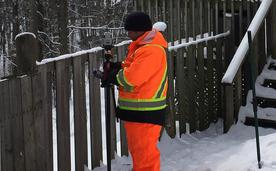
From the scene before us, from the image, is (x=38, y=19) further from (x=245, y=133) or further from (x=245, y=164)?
(x=245, y=164)

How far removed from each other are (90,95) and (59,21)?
56.8 ft

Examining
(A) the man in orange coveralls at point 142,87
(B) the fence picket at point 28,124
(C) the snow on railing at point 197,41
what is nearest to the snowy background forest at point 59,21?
(C) the snow on railing at point 197,41

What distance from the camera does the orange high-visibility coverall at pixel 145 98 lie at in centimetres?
479

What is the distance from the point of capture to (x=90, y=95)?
5.98 meters

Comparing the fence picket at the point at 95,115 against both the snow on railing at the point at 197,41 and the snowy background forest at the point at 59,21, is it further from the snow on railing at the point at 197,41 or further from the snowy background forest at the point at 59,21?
the snowy background forest at the point at 59,21

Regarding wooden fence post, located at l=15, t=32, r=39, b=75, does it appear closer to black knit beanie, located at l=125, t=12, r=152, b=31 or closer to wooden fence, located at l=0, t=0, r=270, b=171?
wooden fence, located at l=0, t=0, r=270, b=171

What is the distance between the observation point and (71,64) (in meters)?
5.64

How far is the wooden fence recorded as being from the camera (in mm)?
4883

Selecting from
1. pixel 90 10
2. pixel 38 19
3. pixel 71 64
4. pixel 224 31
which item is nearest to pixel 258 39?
pixel 224 31

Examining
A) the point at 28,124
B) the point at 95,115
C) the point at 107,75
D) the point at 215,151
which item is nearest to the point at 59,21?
the point at 215,151

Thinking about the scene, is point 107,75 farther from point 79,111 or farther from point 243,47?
point 243,47

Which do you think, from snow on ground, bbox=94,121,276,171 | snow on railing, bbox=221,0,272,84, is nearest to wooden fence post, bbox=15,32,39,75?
snow on ground, bbox=94,121,276,171

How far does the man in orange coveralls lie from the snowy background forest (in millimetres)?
17216

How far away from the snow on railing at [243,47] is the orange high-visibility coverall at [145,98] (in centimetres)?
272
